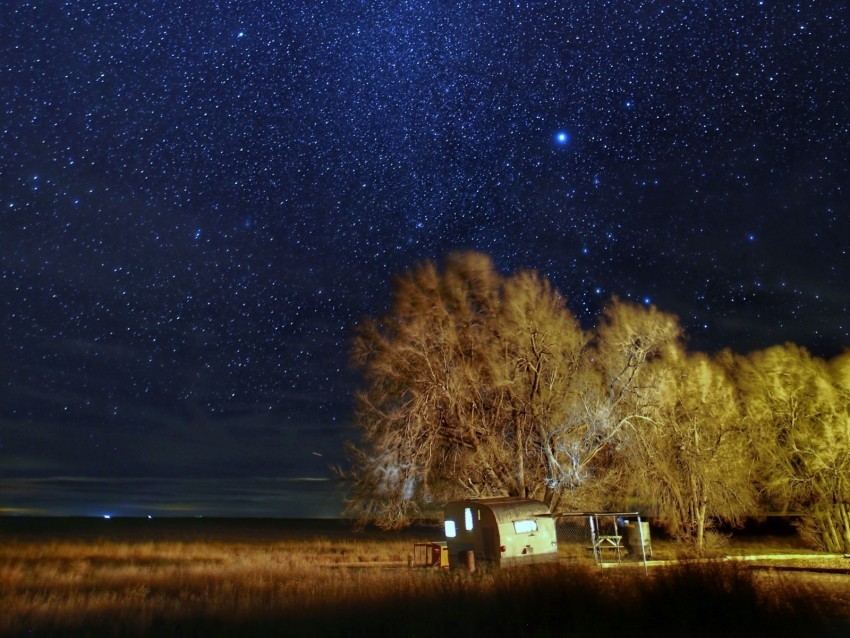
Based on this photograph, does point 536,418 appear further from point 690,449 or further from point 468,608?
point 468,608

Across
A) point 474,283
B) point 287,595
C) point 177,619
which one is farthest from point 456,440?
point 177,619

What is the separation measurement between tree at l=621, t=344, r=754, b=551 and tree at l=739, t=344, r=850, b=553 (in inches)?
43.4

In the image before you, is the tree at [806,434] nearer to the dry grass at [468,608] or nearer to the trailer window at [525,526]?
the trailer window at [525,526]

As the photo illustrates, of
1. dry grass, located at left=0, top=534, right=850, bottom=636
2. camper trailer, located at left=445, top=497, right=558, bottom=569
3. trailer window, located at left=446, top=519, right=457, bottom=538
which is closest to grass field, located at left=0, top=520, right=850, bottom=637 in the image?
dry grass, located at left=0, top=534, right=850, bottom=636

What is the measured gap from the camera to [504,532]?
22.8 metres

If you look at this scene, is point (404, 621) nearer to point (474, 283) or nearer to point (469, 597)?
point (469, 597)

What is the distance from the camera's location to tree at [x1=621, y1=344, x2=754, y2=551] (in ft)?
92.9

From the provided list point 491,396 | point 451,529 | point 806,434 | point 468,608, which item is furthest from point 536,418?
point 468,608

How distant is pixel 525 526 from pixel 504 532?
0.94m

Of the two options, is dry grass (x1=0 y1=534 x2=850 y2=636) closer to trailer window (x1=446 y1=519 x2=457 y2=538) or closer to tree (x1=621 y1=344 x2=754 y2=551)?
trailer window (x1=446 y1=519 x2=457 y2=538)

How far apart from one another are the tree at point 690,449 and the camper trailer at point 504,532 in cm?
609

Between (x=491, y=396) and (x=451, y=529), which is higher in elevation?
(x=491, y=396)

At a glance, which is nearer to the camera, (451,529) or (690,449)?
(451,529)

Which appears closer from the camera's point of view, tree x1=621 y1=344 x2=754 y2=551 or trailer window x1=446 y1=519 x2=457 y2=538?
trailer window x1=446 y1=519 x2=457 y2=538
